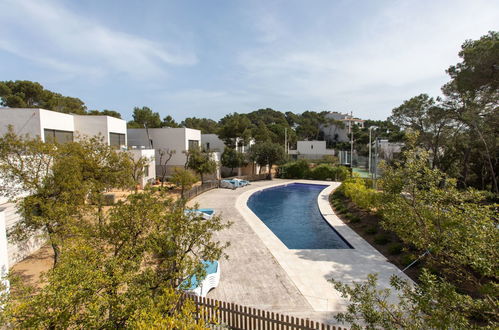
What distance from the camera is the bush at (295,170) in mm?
38656

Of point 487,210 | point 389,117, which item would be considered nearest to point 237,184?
point 389,117

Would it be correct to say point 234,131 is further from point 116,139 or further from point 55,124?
point 55,124

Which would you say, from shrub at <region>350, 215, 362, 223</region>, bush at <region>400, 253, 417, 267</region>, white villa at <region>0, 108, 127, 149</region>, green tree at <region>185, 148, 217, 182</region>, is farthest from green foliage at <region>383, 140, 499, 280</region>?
green tree at <region>185, 148, 217, 182</region>

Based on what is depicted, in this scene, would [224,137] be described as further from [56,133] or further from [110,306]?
[110,306]

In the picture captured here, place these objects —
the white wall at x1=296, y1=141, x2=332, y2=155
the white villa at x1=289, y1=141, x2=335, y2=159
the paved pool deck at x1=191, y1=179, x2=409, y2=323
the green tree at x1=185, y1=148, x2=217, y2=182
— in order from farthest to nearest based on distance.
Answer: the white wall at x1=296, y1=141, x2=332, y2=155 → the white villa at x1=289, y1=141, x2=335, y2=159 → the green tree at x1=185, y1=148, x2=217, y2=182 → the paved pool deck at x1=191, y1=179, x2=409, y2=323

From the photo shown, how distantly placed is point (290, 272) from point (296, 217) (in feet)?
33.6

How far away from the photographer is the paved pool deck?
818 centimetres

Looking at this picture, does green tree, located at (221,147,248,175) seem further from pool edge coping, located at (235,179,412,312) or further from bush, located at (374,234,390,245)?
bush, located at (374,234,390,245)

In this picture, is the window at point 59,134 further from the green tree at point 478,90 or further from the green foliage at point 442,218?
the green tree at point 478,90

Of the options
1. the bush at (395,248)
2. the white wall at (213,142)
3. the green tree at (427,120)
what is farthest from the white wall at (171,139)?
the bush at (395,248)

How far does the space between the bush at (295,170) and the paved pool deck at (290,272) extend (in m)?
22.8

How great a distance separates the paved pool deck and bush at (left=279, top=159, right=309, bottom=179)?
22842mm

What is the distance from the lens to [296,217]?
799 inches

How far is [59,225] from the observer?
8.55 m
